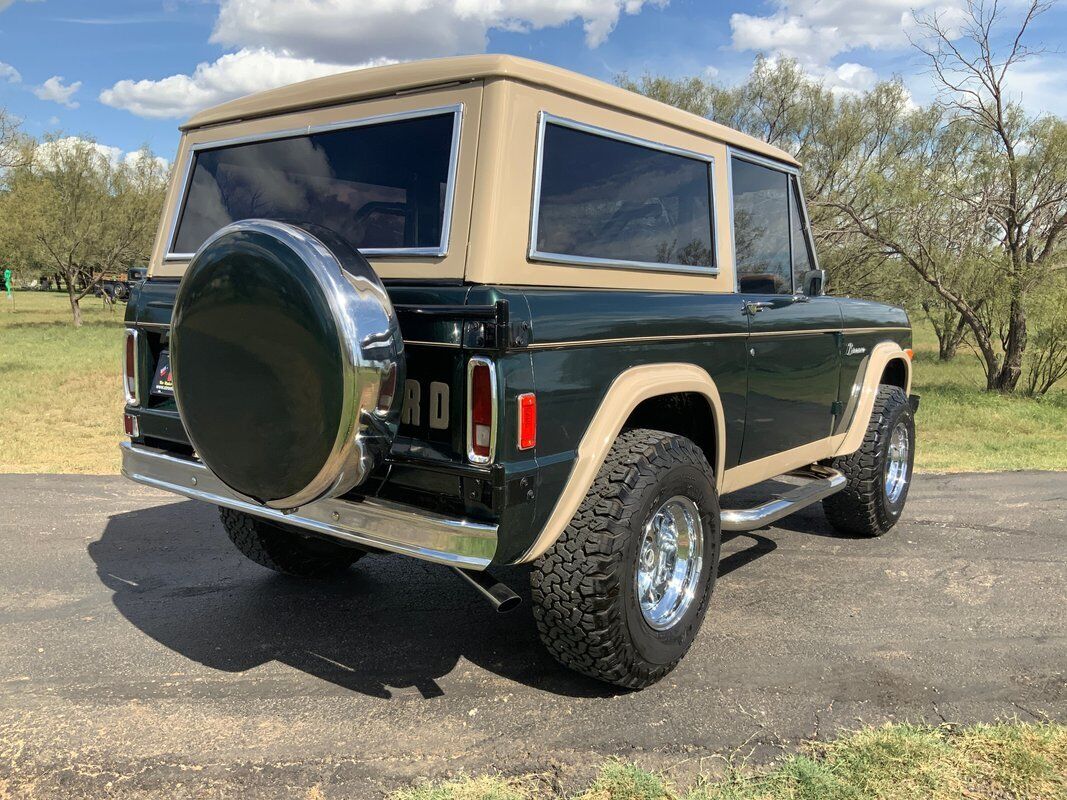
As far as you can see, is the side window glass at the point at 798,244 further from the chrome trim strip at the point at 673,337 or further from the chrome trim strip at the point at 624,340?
the chrome trim strip at the point at 624,340

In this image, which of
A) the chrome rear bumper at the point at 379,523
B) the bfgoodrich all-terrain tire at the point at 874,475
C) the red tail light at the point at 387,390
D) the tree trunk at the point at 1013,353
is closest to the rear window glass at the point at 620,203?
the red tail light at the point at 387,390

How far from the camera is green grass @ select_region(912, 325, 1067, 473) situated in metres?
8.29

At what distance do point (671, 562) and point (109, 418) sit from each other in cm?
894

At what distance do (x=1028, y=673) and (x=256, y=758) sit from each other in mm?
2921

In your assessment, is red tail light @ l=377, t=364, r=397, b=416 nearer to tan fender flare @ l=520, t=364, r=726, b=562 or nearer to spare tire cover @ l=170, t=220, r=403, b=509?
spare tire cover @ l=170, t=220, r=403, b=509

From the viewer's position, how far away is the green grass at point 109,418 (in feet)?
26.2

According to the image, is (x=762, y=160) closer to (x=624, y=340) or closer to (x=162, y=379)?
(x=624, y=340)

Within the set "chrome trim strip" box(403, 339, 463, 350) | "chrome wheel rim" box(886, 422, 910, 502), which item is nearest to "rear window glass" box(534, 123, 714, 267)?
"chrome trim strip" box(403, 339, 463, 350)

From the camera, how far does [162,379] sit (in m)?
3.46

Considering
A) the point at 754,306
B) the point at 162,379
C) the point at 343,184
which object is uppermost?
the point at 343,184

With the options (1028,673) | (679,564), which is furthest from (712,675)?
(1028,673)

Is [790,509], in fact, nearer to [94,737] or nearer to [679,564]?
[679,564]

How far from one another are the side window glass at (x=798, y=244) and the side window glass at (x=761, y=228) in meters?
0.06

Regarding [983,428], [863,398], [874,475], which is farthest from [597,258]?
[983,428]
